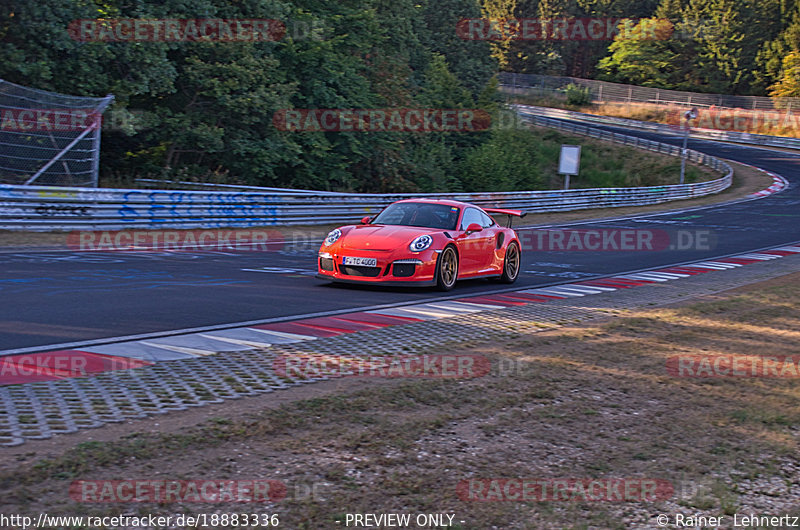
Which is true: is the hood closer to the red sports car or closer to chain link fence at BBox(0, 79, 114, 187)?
the red sports car

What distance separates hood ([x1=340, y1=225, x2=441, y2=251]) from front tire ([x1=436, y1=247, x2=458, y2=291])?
40 centimetres

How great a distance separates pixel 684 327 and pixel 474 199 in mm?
20485

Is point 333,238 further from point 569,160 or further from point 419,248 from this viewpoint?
point 569,160

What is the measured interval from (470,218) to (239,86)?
15435 mm

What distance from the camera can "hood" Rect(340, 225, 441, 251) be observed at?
11607 mm

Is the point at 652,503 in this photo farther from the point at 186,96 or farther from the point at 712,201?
the point at 712,201

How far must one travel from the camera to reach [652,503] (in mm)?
4203

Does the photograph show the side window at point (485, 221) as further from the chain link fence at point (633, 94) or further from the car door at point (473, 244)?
the chain link fence at point (633, 94)

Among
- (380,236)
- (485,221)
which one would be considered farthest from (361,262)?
(485,221)

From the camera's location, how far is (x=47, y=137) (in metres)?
18.5

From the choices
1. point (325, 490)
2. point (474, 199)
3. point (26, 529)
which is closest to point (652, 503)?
point (325, 490)

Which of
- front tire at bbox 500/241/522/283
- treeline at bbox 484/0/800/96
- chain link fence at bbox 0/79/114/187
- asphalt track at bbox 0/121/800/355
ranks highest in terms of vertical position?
treeline at bbox 484/0/800/96

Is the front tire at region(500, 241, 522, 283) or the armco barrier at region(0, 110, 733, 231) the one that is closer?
the front tire at region(500, 241, 522, 283)

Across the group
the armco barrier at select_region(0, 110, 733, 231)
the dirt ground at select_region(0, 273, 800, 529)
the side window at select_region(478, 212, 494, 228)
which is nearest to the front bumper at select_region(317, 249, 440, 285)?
the side window at select_region(478, 212, 494, 228)
